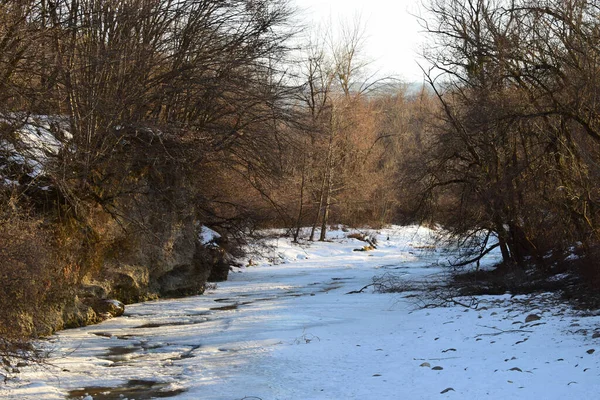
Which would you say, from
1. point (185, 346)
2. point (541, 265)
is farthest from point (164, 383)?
point (541, 265)

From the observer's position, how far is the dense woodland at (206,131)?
1039 centimetres

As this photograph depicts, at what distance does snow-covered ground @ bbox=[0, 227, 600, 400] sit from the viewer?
8008 mm

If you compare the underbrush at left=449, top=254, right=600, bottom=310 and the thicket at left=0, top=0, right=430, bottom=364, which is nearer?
the thicket at left=0, top=0, right=430, bottom=364


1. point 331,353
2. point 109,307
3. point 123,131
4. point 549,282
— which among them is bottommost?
point 331,353

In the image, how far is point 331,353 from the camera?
10312 mm

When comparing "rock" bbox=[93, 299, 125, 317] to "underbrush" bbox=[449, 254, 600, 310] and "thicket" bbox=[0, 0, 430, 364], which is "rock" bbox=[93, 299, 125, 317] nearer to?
"thicket" bbox=[0, 0, 430, 364]

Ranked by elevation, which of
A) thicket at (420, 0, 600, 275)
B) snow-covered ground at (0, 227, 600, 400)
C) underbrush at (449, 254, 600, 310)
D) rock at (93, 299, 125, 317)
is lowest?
snow-covered ground at (0, 227, 600, 400)

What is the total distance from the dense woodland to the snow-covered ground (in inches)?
47.7

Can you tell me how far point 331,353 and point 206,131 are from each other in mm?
8055

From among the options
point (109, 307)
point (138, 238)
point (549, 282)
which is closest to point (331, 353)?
point (549, 282)

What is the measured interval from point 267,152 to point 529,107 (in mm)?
6586

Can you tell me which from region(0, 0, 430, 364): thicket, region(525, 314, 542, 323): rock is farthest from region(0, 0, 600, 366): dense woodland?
region(525, 314, 542, 323): rock

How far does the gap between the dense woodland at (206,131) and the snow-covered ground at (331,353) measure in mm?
1211

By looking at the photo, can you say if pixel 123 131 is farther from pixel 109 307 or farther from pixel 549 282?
pixel 549 282
